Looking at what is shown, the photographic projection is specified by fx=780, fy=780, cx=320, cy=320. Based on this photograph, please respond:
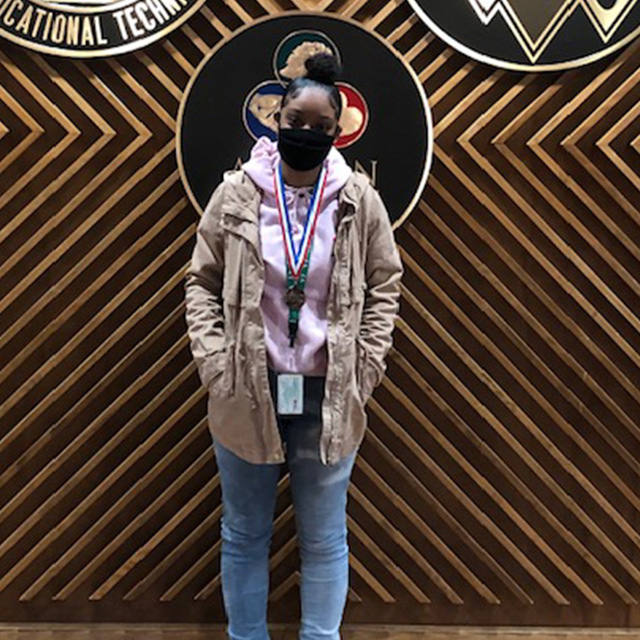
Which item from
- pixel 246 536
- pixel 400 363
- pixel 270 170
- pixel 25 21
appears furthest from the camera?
pixel 400 363

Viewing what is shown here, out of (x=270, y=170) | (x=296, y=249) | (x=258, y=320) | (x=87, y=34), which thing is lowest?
(x=258, y=320)

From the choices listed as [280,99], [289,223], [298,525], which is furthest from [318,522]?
[280,99]

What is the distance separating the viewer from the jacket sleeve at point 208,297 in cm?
176

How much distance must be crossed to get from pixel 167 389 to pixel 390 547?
0.84 meters

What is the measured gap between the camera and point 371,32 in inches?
86.6

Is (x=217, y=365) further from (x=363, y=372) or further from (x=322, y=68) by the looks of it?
(x=322, y=68)

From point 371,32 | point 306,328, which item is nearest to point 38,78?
point 371,32

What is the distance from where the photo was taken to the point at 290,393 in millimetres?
1733

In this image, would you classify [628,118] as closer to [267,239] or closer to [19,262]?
[267,239]

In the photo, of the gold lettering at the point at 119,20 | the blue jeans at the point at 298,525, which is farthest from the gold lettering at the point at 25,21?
the blue jeans at the point at 298,525

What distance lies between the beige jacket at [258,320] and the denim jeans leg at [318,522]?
0.06 meters

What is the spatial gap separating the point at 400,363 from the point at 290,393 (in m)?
0.68

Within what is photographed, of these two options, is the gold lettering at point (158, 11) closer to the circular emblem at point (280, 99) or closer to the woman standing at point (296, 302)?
the circular emblem at point (280, 99)

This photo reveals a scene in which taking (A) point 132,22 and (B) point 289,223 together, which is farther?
(A) point 132,22
